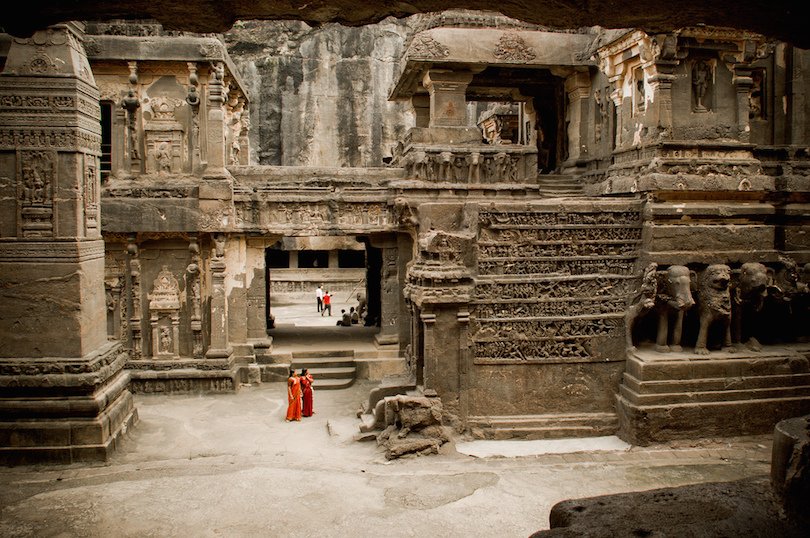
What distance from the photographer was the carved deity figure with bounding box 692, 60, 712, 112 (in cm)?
1158

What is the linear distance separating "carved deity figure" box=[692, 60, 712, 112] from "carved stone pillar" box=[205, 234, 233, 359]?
8.99m

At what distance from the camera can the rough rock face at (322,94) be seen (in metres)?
23.4

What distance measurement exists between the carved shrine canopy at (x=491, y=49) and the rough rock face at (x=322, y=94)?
872cm

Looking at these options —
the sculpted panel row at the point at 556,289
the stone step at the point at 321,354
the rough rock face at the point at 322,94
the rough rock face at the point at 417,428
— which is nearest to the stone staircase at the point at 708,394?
the sculpted panel row at the point at 556,289

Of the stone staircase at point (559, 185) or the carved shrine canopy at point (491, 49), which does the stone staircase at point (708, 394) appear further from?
the carved shrine canopy at point (491, 49)

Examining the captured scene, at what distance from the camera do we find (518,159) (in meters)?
13.1

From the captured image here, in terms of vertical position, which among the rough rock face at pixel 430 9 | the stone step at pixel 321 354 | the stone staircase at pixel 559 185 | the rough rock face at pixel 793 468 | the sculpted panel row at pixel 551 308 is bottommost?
the stone step at pixel 321 354

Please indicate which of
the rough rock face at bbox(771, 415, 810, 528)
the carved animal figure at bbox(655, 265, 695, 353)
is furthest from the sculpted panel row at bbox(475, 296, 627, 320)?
the rough rock face at bbox(771, 415, 810, 528)

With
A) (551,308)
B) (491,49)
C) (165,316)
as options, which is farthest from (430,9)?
(491,49)

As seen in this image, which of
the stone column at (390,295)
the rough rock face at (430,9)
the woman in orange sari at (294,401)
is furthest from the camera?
the stone column at (390,295)

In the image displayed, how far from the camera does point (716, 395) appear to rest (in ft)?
30.1

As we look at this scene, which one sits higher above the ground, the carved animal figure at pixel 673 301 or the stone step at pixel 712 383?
the carved animal figure at pixel 673 301

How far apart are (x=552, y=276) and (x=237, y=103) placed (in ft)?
30.7

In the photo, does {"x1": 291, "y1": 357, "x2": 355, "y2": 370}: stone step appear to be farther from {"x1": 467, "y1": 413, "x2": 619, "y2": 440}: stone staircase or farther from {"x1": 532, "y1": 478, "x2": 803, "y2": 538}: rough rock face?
{"x1": 532, "y1": 478, "x2": 803, "y2": 538}: rough rock face
